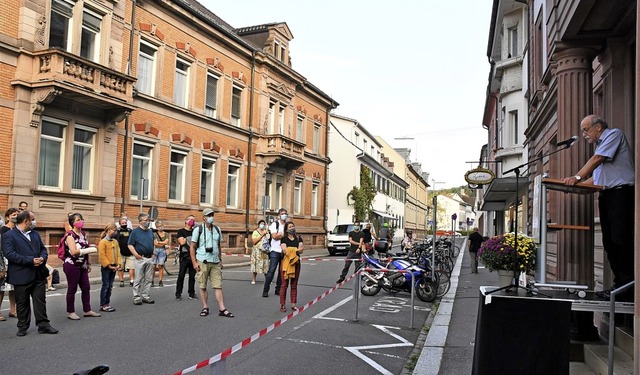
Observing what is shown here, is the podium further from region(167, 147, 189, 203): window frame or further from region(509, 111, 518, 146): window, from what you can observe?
region(167, 147, 189, 203): window frame

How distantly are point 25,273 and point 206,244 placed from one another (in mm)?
2993

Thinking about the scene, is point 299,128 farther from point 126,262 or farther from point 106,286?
point 106,286

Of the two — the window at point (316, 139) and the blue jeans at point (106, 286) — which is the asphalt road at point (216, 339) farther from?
the window at point (316, 139)

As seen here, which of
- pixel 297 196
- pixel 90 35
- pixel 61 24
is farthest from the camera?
pixel 297 196

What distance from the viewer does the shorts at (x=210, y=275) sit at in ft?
32.4

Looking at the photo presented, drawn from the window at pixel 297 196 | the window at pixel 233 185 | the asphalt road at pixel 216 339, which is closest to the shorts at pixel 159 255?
the asphalt road at pixel 216 339

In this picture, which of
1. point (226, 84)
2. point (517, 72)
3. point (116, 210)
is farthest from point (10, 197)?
point (517, 72)

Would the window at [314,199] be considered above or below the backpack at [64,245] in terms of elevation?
above

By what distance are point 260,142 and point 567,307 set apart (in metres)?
28.0

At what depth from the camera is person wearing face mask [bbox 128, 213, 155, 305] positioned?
11141 mm

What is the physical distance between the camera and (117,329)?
8.58m

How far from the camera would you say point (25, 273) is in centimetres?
800

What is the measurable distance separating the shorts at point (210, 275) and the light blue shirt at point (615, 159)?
6759 millimetres

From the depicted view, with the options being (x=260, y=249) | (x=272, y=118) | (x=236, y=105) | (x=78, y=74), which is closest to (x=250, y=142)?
(x=236, y=105)
